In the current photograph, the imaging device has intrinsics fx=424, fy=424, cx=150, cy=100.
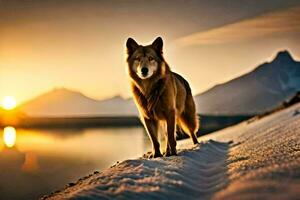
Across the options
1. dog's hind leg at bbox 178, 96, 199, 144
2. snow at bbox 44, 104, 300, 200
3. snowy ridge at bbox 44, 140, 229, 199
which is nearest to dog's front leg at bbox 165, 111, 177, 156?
snowy ridge at bbox 44, 140, 229, 199

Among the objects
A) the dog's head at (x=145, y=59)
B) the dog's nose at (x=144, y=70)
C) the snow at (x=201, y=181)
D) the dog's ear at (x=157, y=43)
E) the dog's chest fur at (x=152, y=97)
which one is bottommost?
the snow at (x=201, y=181)

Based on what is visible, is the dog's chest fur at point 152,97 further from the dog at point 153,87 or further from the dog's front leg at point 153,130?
the dog's front leg at point 153,130

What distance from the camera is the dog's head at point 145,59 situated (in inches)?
400

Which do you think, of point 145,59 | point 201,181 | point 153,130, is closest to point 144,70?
point 145,59

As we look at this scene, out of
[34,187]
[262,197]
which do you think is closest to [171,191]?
[262,197]

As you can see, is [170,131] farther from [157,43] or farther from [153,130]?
[157,43]

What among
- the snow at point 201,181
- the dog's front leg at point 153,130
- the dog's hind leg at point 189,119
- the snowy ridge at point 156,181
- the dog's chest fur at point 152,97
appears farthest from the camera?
the dog's hind leg at point 189,119

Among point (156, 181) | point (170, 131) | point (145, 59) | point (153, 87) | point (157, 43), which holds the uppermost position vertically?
point (157, 43)

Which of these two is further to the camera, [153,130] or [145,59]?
[153,130]

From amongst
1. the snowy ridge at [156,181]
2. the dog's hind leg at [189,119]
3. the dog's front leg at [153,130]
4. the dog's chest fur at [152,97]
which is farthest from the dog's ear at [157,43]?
the dog's hind leg at [189,119]

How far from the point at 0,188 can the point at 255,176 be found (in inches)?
974

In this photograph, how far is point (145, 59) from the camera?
1025 centimetres

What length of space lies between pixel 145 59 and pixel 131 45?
29.7 inches

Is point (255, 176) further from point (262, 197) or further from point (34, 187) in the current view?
point (34, 187)
